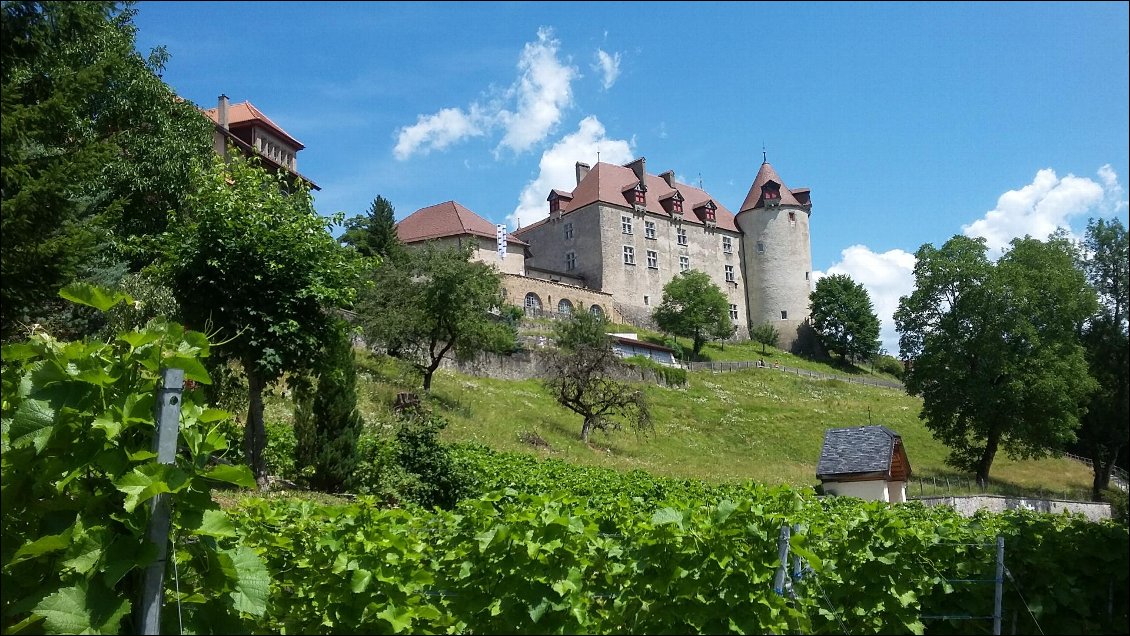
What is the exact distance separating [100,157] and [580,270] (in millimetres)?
70586

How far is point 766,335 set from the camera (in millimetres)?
85875

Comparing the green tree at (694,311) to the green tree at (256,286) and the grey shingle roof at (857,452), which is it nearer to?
the grey shingle roof at (857,452)

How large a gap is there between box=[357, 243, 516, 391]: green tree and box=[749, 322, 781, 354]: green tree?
53.1 meters

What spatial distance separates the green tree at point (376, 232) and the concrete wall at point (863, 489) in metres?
37.0

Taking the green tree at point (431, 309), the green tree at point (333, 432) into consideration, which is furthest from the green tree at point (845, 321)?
the green tree at point (333, 432)

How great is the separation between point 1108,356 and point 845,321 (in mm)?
40309

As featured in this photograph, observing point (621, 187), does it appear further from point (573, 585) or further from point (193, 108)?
point (573, 585)

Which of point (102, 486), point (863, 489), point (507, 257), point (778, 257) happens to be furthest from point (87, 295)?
point (778, 257)

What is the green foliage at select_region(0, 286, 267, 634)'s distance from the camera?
3084 millimetres

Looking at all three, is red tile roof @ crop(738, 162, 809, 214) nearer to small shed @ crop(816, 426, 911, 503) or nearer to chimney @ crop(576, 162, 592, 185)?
chimney @ crop(576, 162, 592, 185)

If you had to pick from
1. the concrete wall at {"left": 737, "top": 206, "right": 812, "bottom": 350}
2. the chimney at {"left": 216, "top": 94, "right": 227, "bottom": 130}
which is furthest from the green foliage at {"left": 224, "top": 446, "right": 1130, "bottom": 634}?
the concrete wall at {"left": 737, "top": 206, "right": 812, "bottom": 350}

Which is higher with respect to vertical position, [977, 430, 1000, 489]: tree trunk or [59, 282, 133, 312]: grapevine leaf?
[59, 282, 133, 312]: grapevine leaf

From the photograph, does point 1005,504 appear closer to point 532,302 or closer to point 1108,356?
point 1108,356

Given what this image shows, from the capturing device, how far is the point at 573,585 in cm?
446
